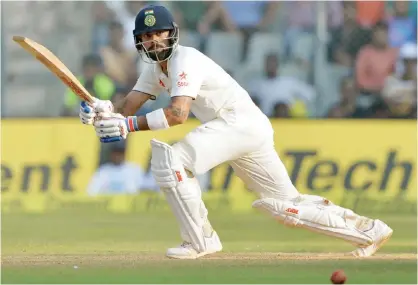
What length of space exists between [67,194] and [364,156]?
10.7ft

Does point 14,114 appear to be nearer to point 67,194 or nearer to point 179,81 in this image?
point 67,194

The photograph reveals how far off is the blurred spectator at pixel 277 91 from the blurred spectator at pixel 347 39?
49cm

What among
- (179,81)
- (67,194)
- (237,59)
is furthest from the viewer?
(237,59)

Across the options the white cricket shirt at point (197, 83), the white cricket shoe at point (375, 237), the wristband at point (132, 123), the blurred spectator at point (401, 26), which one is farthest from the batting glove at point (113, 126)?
the blurred spectator at point (401, 26)

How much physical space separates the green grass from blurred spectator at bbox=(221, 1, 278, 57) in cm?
233

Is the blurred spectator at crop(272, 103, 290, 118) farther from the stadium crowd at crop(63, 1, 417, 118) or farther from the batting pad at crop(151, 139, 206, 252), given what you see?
the batting pad at crop(151, 139, 206, 252)

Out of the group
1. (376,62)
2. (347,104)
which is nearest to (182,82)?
(347,104)

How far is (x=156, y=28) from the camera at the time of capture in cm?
694

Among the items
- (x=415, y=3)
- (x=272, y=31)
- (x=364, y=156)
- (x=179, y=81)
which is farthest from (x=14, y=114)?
(x=179, y=81)

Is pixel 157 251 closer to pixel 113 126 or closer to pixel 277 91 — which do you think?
pixel 113 126

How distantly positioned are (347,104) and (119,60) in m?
2.65

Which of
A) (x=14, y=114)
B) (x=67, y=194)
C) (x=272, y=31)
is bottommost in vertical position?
(x=67, y=194)

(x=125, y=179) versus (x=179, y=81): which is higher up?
(x=179, y=81)

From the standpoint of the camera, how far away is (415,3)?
12.8m
